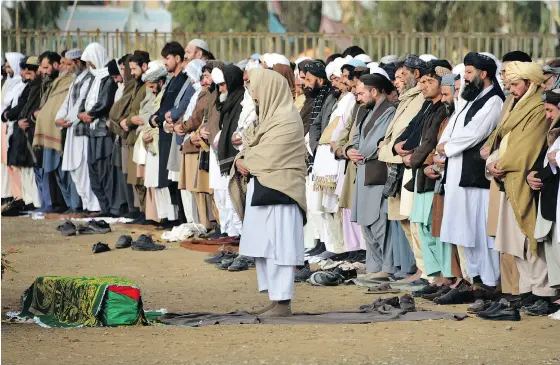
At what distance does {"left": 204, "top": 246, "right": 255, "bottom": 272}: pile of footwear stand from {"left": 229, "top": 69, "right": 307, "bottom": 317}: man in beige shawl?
9.08 feet

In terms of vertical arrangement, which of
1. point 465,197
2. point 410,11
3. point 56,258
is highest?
point 410,11

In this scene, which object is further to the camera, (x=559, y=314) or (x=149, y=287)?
(x=149, y=287)

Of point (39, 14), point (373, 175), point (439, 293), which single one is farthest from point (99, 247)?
point (39, 14)

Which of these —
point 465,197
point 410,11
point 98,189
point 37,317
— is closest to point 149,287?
point 37,317

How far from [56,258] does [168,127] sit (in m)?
2.54

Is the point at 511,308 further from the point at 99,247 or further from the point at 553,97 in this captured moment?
the point at 99,247

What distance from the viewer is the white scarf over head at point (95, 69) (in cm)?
1722

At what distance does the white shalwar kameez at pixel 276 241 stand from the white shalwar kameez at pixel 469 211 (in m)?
1.52

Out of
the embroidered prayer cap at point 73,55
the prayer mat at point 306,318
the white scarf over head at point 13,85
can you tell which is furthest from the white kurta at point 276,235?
the white scarf over head at point 13,85

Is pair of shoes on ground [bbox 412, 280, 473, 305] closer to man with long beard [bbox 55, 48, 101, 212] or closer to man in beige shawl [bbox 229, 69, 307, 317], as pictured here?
man in beige shawl [bbox 229, 69, 307, 317]

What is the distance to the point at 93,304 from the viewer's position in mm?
9172

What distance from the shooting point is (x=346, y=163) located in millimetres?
12477

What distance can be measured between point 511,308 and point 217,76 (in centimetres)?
A: 579

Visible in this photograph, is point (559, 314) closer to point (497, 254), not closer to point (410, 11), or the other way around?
point (497, 254)
